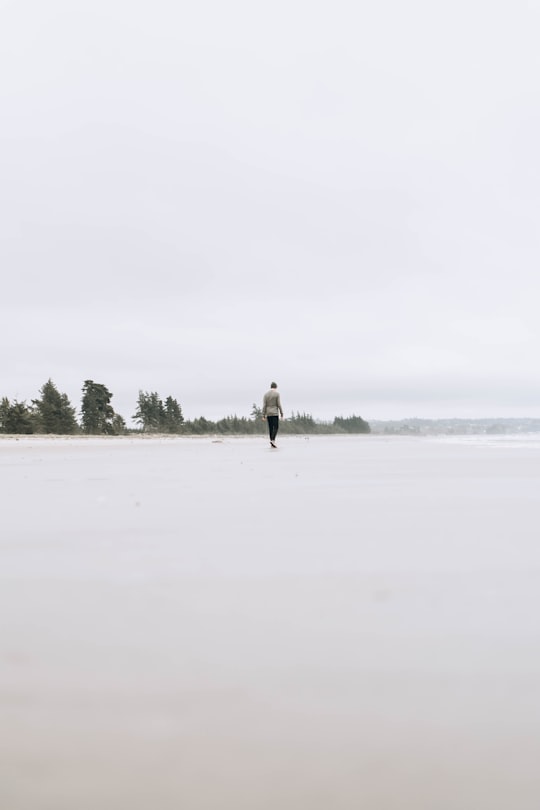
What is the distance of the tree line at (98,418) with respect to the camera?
4528cm

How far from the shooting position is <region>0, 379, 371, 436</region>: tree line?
45.3 m

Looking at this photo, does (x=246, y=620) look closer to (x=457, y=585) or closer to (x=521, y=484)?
(x=457, y=585)

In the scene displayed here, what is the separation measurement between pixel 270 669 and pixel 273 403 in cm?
1578

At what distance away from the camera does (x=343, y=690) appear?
1521 mm

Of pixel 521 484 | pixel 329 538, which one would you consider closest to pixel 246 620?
pixel 329 538

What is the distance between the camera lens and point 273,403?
17.4 meters

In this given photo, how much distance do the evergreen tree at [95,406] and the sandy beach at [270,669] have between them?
47672 mm

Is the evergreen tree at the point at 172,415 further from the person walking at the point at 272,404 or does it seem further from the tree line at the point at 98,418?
the person walking at the point at 272,404

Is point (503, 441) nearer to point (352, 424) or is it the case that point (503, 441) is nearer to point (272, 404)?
point (272, 404)

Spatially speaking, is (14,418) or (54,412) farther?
(54,412)

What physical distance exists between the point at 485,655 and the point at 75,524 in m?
3.04

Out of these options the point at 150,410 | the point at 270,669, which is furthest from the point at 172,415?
the point at 270,669

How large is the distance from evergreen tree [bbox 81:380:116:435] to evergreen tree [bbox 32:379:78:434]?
1.29m

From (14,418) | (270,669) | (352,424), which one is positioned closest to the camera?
(270,669)
